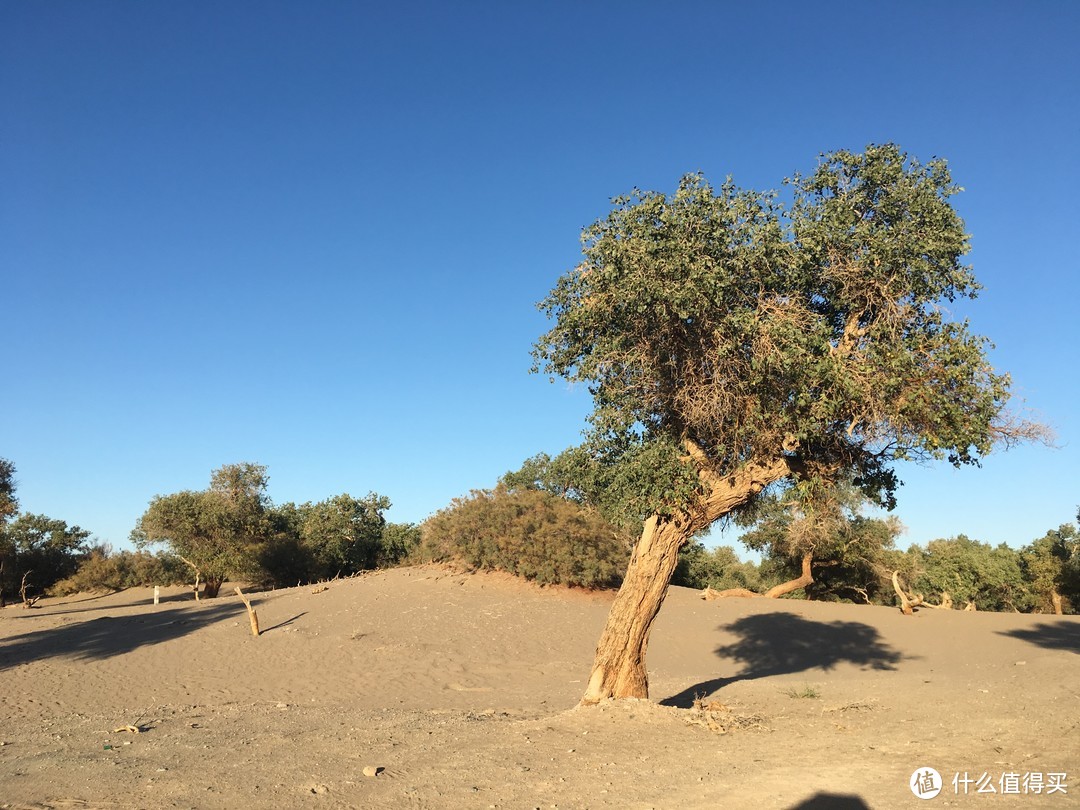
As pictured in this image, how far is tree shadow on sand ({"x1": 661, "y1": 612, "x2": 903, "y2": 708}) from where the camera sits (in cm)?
2250

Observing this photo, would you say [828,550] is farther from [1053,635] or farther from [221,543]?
[221,543]

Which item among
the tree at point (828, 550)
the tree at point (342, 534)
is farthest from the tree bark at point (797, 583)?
the tree at point (342, 534)

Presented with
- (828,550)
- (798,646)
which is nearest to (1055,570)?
(828,550)

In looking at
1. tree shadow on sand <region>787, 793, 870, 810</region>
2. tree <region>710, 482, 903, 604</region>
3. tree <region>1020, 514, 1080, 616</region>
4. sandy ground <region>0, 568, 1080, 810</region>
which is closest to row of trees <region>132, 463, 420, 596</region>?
sandy ground <region>0, 568, 1080, 810</region>

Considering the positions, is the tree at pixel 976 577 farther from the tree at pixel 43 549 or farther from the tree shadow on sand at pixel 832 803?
the tree at pixel 43 549

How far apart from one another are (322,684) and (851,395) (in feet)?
50.5

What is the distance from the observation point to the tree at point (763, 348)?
35.0 feet

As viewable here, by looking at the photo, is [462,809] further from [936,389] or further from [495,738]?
[936,389]

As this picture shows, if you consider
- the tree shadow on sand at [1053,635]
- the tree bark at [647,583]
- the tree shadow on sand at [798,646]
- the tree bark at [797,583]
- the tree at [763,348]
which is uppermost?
the tree at [763,348]

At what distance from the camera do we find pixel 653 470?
11.8 meters

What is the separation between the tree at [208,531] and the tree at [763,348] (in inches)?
1303

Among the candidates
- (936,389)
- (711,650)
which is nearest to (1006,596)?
(711,650)

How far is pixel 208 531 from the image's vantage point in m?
40.2

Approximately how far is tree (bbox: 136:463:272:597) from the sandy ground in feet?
24.7
